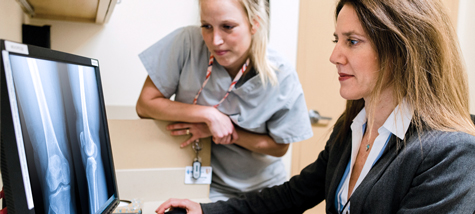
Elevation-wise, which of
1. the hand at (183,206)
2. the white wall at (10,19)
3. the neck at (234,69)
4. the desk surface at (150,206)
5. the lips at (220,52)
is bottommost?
the desk surface at (150,206)

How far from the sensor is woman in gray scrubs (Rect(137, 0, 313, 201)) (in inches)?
48.6

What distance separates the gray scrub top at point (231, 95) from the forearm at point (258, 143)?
0.02 metres

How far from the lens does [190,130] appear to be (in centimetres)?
126

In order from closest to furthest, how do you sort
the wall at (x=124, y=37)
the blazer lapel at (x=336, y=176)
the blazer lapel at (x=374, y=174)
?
1. the blazer lapel at (x=374, y=174)
2. the blazer lapel at (x=336, y=176)
3. the wall at (x=124, y=37)

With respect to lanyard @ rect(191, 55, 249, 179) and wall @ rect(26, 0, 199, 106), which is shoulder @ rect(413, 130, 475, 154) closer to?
lanyard @ rect(191, 55, 249, 179)

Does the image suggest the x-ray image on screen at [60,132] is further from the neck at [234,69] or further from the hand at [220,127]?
the neck at [234,69]

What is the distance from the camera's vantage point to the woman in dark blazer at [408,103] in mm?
729

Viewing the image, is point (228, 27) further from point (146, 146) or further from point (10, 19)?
point (10, 19)

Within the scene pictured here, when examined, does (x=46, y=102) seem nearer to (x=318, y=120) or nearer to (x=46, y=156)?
(x=46, y=156)

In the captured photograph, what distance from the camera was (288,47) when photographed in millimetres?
2211

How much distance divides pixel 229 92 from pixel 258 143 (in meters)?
0.21

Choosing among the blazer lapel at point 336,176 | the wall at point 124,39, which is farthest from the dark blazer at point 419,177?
the wall at point 124,39

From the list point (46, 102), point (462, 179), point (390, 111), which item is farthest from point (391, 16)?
point (46, 102)

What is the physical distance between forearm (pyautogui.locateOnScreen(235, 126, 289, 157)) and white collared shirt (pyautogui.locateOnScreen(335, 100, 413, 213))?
389 mm
